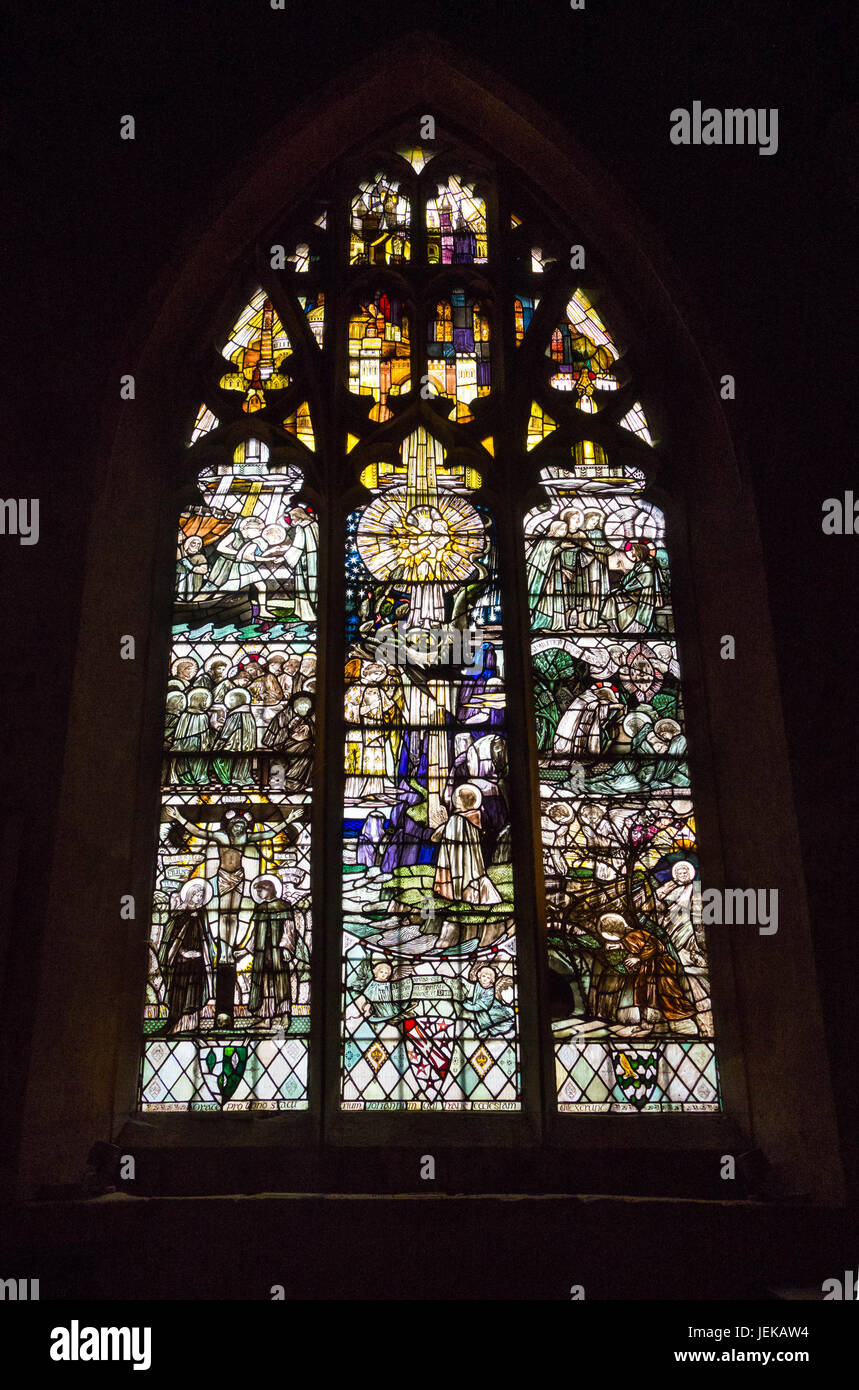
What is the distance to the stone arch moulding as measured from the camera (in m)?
4.21

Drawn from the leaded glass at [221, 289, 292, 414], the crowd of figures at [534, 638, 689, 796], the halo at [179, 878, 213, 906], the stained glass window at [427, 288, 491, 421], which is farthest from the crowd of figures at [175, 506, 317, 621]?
the halo at [179, 878, 213, 906]

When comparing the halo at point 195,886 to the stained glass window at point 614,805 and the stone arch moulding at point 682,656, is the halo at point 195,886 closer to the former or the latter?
the stone arch moulding at point 682,656

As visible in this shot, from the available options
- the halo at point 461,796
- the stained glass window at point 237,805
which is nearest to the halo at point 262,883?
the stained glass window at point 237,805

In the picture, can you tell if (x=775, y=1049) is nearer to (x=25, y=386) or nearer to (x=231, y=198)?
(x=25, y=386)

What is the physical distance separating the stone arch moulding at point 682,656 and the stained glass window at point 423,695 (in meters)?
0.11

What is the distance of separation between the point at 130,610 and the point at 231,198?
189cm

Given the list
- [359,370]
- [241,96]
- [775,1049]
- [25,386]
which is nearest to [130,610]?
[25,386]

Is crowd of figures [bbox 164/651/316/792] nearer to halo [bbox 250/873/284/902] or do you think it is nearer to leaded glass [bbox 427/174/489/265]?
halo [bbox 250/873/284/902]

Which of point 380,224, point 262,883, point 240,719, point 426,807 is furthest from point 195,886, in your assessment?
point 380,224

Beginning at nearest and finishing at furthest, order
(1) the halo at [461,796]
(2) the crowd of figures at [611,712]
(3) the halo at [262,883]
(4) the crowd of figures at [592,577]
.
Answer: (3) the halo at [262,883] → (1) the halo at [461,796] → (2) the crowd of figures at [611,712] → (4) the crowd of figures at [592,577]

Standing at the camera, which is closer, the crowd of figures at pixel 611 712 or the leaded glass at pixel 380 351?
the crowd of figures at pixel 611 712

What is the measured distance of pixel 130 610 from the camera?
5055 mm

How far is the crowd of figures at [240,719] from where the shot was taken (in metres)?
4.91

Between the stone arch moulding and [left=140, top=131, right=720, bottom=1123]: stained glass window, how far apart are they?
0.35 ft
